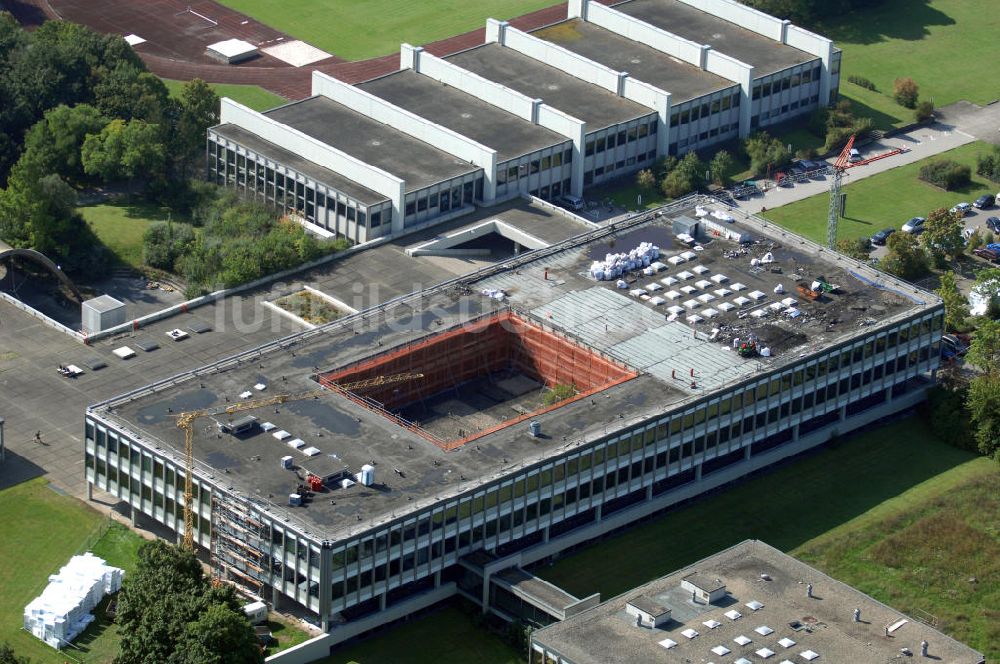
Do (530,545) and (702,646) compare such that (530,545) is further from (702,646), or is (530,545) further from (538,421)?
(702,646)

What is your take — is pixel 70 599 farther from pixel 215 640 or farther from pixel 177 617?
pixel 215 640

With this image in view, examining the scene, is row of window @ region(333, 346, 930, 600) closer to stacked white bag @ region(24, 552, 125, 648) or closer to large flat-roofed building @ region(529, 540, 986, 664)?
large flat-roofed building @ region(529, 540, 986, 664)

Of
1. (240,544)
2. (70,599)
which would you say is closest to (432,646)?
(240,544)

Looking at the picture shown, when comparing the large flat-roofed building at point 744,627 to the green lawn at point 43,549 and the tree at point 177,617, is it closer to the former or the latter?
the tree at point 177,617

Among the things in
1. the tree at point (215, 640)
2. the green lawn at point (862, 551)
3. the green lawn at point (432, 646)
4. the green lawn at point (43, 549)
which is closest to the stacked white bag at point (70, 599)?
the green lawn at point (43, 549)

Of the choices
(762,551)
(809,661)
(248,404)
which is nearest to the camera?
(809,661)

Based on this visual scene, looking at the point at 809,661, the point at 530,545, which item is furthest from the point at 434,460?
the point at 809,661
